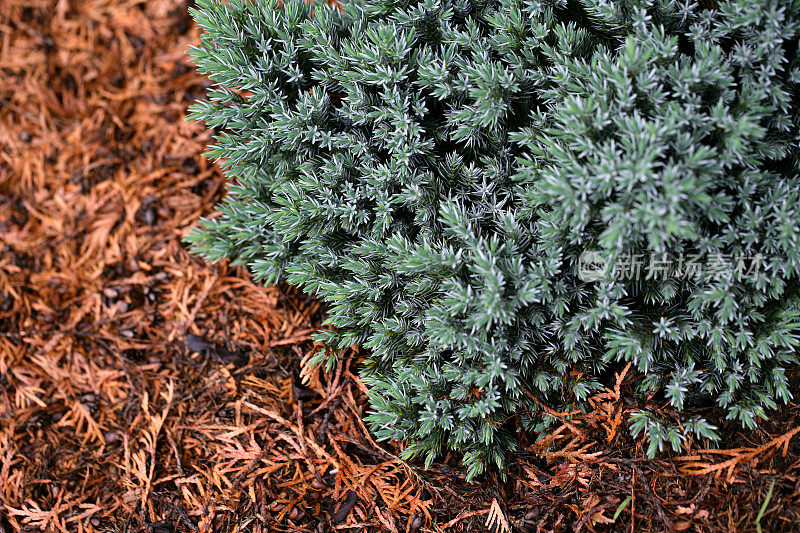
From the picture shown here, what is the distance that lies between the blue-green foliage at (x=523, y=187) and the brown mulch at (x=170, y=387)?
21 cm

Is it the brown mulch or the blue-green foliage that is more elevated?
the blue-green foliage

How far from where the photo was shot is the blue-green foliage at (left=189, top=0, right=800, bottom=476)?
2.26m

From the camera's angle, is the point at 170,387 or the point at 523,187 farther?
the point at 170,387

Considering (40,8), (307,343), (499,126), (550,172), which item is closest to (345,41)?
(499,126)

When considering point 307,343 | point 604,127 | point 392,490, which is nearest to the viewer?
point 604,127

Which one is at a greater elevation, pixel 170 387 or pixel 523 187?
pixel 523 187

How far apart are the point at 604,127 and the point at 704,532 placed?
5.25 ft

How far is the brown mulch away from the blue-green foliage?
21 cm

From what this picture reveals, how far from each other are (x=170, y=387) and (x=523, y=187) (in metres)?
2.03

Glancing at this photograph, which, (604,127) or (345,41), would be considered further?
(345,41)

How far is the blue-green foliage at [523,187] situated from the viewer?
2.26m

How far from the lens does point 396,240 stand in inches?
98.1

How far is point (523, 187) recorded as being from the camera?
8.77 ft

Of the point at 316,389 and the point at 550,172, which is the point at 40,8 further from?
the point at 550,172
